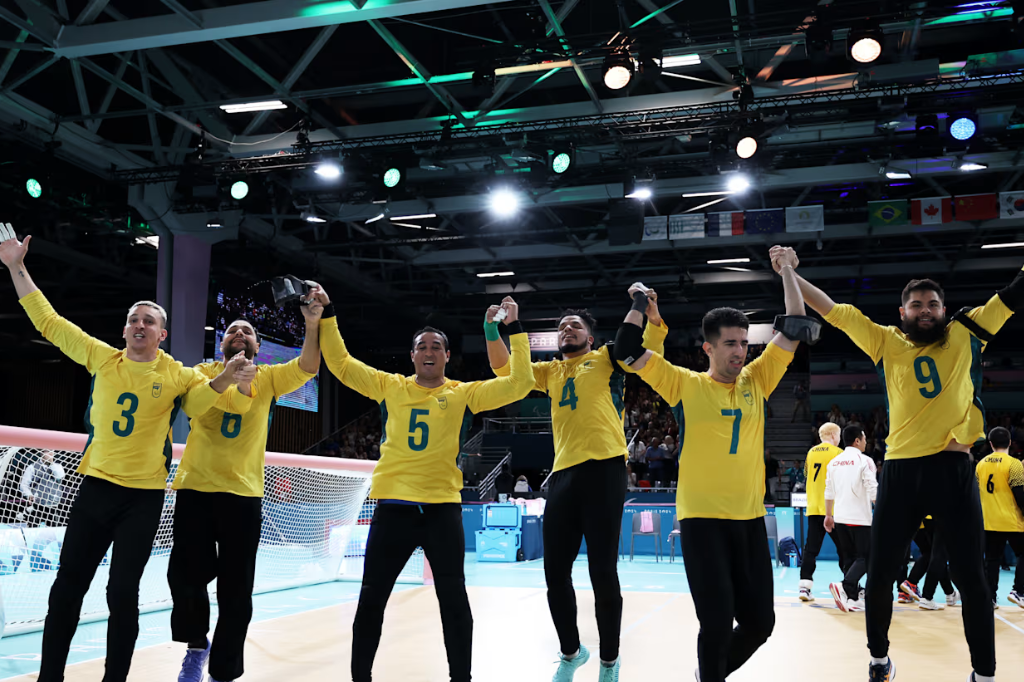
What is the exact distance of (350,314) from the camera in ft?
78.8

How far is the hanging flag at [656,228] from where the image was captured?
595 inches

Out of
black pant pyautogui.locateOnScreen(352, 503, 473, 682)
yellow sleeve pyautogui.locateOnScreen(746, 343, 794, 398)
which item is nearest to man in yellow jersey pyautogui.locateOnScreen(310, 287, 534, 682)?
black pant pyautogui.locateOnScreen(352, 503, 473, 682)

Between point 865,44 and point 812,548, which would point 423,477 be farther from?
point 865,44

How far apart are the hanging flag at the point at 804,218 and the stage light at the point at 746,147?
3.57 meters

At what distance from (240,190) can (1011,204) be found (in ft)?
41.6

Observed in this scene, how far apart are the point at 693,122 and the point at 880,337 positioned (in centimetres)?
770

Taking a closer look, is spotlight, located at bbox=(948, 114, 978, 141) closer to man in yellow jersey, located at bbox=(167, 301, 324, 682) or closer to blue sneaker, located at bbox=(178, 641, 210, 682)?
man in yellow jersey, located at bbox=(167, 301, 324, 682)

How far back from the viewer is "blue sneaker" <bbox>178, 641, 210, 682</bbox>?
4.44 metres

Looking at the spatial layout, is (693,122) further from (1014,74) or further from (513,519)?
(513,519)

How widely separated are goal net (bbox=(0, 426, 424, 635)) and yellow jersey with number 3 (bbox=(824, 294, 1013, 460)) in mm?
4819

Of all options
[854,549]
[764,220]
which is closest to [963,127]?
[764,220]

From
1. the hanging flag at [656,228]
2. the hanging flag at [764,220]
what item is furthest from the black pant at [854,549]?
the hanging flag at [656,228]

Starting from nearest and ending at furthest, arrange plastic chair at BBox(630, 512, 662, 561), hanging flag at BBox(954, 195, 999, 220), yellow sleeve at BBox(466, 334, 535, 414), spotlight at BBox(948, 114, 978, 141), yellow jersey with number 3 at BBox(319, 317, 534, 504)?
1. yellow jersey with number 3 at BBox(319, 317, 534, 504)
2. yellow sleeve at BBox(466, 334, 535, 414)
3. spotlight at BBox(948, 114, 978, 141)
4. hanging flag at BBox(954, 195, 999, 220)
5. plastic chair at BBox(630, 512, 662, 561)

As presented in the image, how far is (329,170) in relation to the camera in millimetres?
12797
